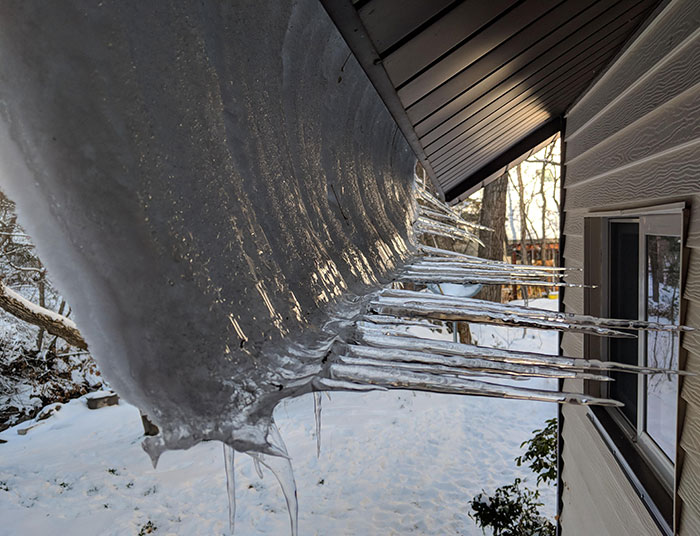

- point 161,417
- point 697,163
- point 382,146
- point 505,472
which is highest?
point 382,146

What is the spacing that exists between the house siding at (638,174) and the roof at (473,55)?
0.46 feet

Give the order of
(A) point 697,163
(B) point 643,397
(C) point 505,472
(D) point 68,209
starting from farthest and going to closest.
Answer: (C) point 505,472
(B) point 643,397
(A) point 697,163
(D) point 68,209

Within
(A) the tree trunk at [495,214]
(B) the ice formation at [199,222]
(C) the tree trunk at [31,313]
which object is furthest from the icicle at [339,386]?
(A) the tree trunk at [495,214]

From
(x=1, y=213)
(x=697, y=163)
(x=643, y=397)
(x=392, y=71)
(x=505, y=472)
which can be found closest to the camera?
(x=392, y=71)

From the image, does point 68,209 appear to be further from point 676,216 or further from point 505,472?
point 505,472

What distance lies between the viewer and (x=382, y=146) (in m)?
1.70

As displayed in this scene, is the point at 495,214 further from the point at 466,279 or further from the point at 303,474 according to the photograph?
the point at 466,279

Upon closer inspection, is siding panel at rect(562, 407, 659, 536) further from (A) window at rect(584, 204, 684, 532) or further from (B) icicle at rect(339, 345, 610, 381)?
(B) icicle at rect(339, 345, 610, 381)

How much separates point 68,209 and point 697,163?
63.2 inches

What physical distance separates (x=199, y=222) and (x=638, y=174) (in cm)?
192

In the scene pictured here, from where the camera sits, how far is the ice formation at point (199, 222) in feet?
1.15

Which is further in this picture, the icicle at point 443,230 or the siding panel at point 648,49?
the icicle at point 443,230

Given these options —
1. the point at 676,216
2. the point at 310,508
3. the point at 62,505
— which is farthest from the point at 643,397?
the point at 62,505

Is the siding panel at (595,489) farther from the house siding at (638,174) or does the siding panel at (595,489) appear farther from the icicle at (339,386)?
the icicle at (339,386)
